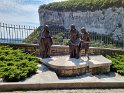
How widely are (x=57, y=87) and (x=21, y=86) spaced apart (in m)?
1.05

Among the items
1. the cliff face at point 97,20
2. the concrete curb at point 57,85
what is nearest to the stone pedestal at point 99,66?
the concrete curb at point 57,85

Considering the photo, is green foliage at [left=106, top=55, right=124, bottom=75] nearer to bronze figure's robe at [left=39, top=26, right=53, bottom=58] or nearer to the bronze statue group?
the bronze statue group

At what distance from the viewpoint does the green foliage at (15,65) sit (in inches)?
356

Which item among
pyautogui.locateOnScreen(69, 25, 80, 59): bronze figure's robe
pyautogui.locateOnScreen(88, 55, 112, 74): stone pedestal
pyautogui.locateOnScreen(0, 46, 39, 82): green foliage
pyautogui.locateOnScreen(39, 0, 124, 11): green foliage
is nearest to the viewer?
pyautogui.locateOnScreen(0, 46, 39, 82): green foliage

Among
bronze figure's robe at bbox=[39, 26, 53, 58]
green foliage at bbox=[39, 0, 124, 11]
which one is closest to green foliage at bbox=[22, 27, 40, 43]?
bronze figure's robe at bbox=[39, 26, 53, 58]

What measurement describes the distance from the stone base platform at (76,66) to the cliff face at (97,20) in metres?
20.5

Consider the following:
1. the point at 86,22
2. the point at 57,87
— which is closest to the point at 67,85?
the point at 57,87

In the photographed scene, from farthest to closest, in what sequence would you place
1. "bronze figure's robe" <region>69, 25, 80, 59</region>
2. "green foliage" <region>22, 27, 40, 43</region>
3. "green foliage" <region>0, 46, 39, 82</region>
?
1. "green foliage" <region>22, 27, 40, 43</region>
2. "bronze figure's robe" <region>69, 25, 80, 59</region>
3. "green foliage" <region>0, 46, 39, 82</region>

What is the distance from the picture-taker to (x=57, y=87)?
28.8 feet

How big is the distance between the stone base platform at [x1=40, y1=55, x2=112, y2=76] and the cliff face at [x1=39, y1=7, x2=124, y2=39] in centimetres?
2054

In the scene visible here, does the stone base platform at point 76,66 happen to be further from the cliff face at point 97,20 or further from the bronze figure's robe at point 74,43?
the cliff face at point 97,20

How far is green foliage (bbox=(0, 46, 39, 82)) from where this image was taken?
29.7 feet

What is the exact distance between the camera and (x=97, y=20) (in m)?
35.4

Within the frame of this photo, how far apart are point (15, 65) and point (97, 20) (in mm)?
26223
